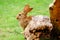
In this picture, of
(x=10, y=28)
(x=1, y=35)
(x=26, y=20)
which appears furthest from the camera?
(x=10, y=28)

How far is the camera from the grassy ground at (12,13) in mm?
3847

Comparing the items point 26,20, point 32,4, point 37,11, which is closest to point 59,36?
point 26,20

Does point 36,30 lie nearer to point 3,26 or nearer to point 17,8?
point 3,26

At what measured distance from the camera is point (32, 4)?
557 cm

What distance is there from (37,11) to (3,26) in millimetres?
1201

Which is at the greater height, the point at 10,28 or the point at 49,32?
the point at 49,32

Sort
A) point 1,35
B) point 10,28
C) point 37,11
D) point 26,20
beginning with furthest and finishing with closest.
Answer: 1. point 37,11
2. point 10,28
3. point 1,35
4. point 26,20

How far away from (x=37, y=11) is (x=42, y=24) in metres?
2.43

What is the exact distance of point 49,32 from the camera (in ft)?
8.57

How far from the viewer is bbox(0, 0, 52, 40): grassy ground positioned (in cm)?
385

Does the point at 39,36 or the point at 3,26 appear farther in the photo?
the point at 3,26

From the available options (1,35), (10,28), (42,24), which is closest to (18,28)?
(10,28)

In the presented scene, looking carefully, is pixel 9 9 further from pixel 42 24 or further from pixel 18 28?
pixel 42 24

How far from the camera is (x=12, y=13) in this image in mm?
4891
